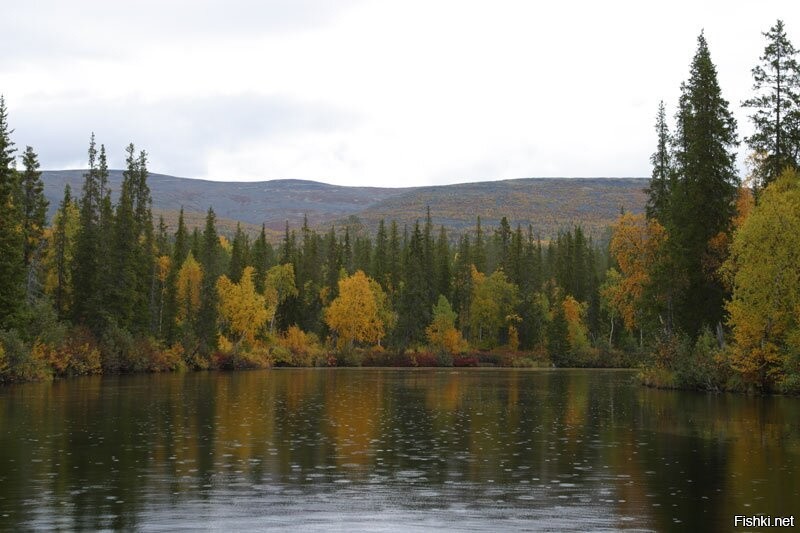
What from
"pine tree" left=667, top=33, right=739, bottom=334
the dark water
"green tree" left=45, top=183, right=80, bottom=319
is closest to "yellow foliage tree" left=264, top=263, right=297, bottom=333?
"green tree" left=45, top=183, right=80, bottom=319

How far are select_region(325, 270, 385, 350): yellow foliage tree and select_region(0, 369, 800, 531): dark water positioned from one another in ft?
232

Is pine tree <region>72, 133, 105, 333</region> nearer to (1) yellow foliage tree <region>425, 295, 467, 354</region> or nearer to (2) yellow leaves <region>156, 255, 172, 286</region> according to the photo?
(2) yellow leaves <region>156, 255, 172, 286</region>

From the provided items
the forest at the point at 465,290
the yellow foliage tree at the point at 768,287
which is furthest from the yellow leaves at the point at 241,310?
the yellow foliage tree at the point at 768,287

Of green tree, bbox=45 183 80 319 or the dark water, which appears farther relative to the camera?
green tree, bbox=45 183 80 319

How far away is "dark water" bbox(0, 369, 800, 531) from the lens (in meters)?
17.3

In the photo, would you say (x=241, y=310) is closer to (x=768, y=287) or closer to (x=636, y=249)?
(x=636, y=249)

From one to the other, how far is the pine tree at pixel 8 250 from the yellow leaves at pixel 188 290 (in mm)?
30489

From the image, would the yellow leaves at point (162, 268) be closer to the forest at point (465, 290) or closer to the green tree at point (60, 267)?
the forest at point (465, 290)

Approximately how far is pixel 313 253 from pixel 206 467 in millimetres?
123250

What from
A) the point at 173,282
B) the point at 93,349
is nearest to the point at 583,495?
the point at 93,349

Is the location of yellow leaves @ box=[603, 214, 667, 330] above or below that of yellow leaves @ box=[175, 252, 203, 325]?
above

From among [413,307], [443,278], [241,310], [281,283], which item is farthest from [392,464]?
[443,278]

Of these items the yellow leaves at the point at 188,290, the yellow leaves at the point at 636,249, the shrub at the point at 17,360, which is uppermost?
the yellow leaves at the point at 636,249

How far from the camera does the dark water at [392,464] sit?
17.3 m
